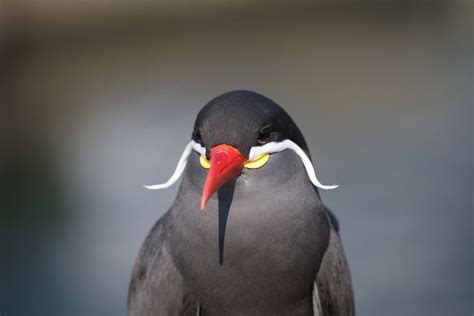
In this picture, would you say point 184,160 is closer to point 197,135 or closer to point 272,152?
point 197,135

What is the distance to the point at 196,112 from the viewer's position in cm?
750

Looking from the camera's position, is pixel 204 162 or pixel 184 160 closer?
pixel 204 162

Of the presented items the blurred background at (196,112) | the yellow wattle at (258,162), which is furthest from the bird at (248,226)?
the blurred background at (196,112)

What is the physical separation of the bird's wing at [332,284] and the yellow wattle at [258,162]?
1.35ft

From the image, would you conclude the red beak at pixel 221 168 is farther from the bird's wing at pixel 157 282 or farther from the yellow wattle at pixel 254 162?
the bird's wing at pixel 157 282

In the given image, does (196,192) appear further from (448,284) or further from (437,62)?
(437,62)

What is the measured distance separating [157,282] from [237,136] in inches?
24.5

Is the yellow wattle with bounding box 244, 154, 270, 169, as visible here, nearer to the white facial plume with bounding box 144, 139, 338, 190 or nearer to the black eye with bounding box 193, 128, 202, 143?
the white facial plume with bounding box 144, 139, 338, 190

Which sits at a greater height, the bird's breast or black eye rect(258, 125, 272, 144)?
black eye rect(258, 125, 272, 144)

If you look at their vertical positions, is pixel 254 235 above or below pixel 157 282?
above

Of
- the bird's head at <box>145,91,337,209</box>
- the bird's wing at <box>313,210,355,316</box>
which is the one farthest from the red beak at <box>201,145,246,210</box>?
the bird's wing at <box>313,210,355,316</box>

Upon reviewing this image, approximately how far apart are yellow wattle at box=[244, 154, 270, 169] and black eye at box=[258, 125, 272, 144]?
47mm

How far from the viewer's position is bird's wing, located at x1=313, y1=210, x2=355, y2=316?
2.90 meters

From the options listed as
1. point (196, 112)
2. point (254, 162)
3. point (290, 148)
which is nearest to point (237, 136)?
point (254, 162)
